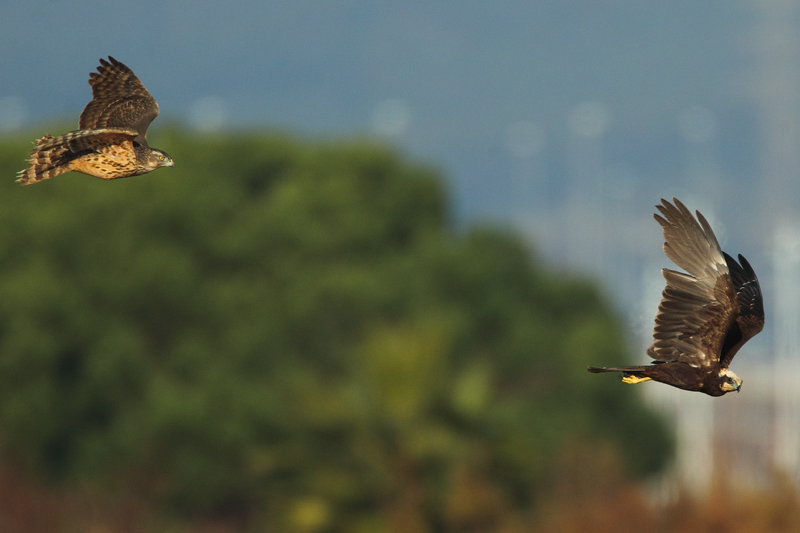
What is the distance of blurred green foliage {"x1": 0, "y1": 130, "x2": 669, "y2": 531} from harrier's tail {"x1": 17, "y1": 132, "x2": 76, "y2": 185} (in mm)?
23662

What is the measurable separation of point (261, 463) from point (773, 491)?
9.11 m

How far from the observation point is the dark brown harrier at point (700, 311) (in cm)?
412

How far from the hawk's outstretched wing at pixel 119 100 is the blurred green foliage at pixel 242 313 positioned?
22.8 metres

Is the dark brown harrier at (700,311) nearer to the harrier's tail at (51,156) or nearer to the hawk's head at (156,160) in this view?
the hawk's head at (156,160)

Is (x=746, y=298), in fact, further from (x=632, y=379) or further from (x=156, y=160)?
(x=156, y=160)

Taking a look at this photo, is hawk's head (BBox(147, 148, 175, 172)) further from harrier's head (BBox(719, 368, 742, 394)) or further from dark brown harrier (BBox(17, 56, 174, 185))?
harrier's head (BBox(719, 368, 742, 394))

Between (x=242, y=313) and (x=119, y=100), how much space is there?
4302 cm

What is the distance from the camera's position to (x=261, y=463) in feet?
80.2

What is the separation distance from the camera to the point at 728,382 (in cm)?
407

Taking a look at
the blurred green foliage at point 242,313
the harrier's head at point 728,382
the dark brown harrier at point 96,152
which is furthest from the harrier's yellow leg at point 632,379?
the blurred green foliage at point 242,313

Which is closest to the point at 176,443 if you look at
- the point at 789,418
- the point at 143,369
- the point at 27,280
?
the point at 143,369

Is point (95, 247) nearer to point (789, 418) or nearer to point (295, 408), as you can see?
point (295, 408)

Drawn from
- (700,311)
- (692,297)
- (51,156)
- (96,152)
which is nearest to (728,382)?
(700,311)

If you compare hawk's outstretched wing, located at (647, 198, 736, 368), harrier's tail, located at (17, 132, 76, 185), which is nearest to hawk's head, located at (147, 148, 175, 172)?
harrier's tail, located at (17, 132, 76, 185)
